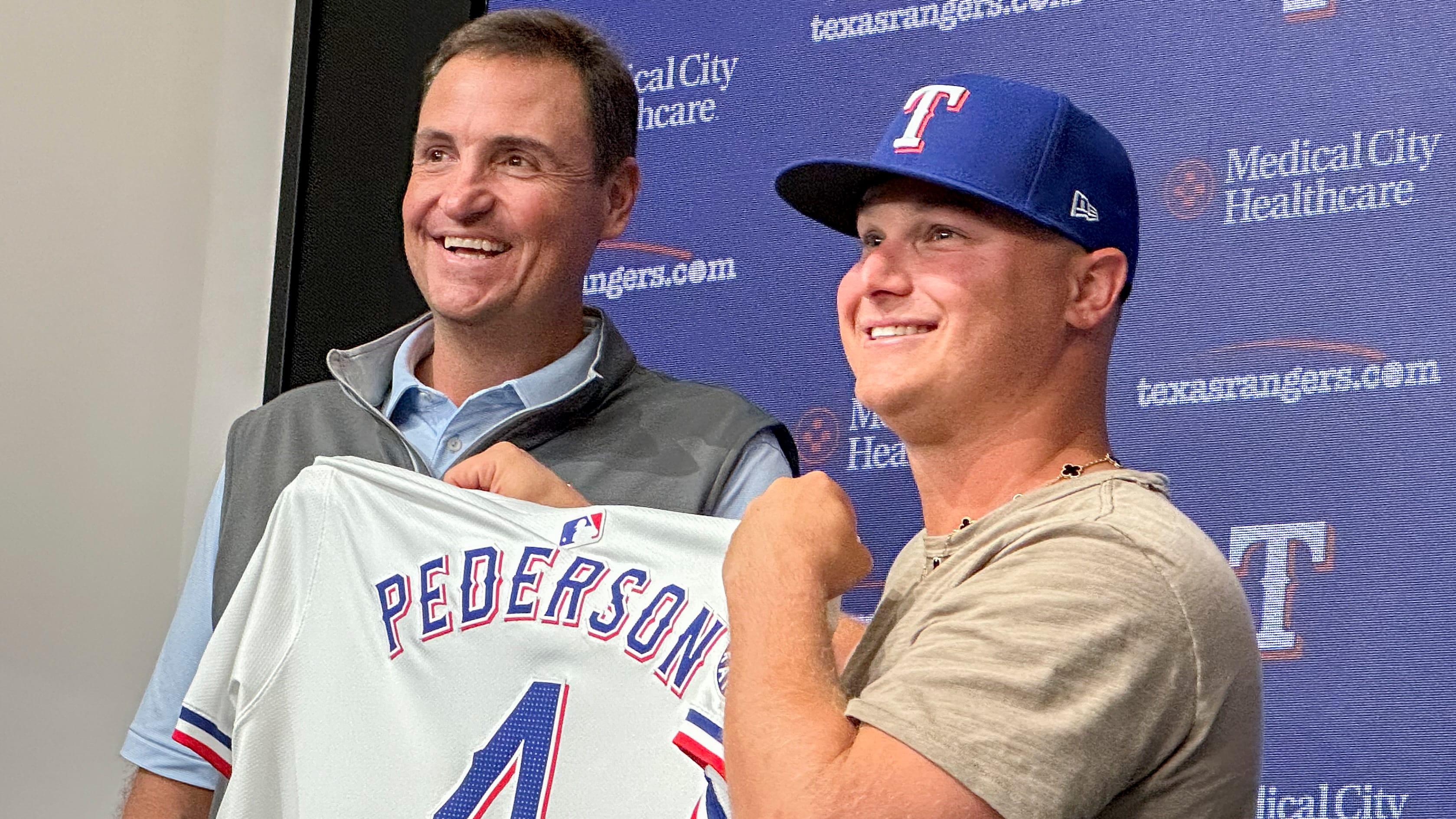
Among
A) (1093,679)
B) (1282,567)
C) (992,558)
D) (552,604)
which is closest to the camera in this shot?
(1093,679)

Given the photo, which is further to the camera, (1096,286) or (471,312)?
(471,312)

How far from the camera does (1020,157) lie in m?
1.39

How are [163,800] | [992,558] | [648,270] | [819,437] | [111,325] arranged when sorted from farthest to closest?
1. [111,325]
2. [648,270]
3. [819,437]
4. [163,800]
5. [992,558]

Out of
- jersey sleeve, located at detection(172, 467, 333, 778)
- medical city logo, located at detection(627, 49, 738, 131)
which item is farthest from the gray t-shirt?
medical city logo, located at detection(627, 49, 738, 131)

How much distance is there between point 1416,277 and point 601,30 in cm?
Result: 138

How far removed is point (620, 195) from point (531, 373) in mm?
244

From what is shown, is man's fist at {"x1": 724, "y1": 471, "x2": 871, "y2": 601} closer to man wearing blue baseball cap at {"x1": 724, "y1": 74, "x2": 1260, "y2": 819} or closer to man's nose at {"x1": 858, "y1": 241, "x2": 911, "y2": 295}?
man wearing blue baseball cap at {"x1": 724, "y1": 74, "x2": 1260, "y2": 819}

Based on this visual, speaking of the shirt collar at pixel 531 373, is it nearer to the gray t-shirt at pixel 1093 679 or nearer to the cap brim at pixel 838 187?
the cap brim at pixel 838 187

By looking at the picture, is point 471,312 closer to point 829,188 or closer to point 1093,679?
point 829,188

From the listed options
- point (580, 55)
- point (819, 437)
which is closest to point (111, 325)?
point (819, 437)

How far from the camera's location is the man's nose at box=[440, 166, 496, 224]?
1870 mm

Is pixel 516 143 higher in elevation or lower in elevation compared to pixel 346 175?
lower

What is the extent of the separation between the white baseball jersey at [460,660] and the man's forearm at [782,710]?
330mm

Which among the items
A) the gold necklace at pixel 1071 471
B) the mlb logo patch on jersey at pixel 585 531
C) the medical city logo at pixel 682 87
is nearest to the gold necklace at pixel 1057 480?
the gold necklace at pixel 1071 471
